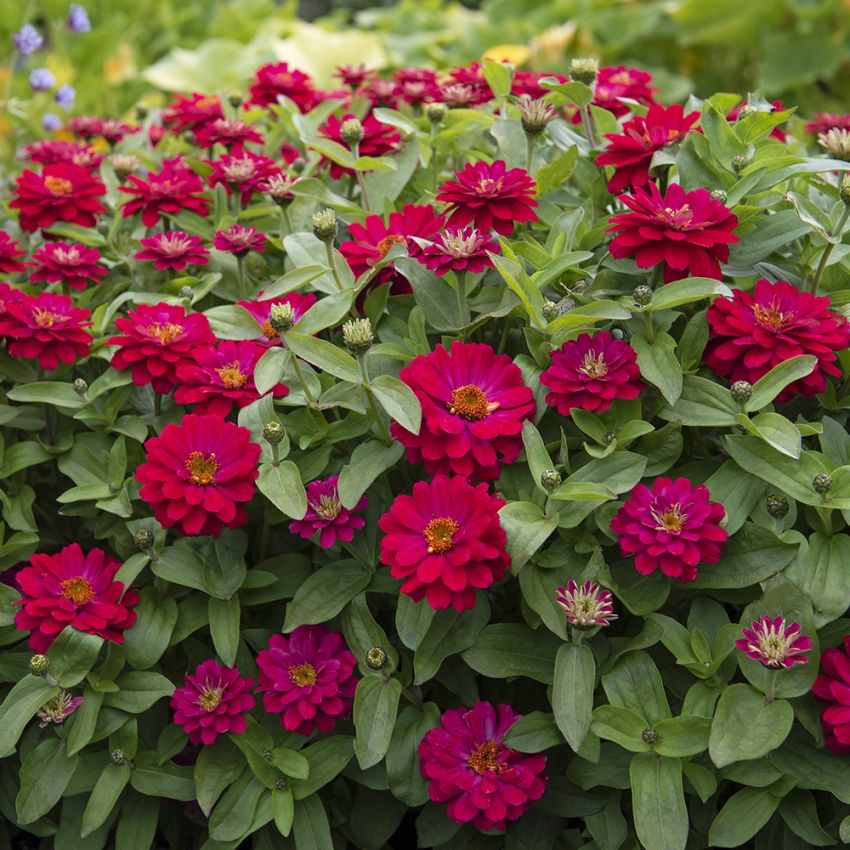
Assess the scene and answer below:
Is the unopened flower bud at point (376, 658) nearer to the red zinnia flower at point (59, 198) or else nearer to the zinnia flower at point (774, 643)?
the zinnia flower at point (774, 643)

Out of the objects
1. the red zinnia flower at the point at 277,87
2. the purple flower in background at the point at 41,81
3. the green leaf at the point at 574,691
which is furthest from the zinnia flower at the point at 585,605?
the purple flower in background at the point at 41,81

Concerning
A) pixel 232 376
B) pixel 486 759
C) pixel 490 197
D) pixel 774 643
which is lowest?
pixel 486 759

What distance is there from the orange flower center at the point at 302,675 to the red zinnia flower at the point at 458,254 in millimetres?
490

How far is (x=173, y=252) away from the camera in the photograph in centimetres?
152

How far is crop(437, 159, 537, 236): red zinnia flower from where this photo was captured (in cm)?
131

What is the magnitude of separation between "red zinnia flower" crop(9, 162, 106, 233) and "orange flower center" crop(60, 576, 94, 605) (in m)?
0.59

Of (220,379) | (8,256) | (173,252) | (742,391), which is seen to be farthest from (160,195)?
(742,391)

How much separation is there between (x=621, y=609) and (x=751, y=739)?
0.79 ft

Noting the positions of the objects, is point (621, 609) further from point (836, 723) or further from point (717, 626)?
point (836, 723)

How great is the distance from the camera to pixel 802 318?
1.26 meters

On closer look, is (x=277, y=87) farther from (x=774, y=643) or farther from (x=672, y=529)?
(x=774, y=643)

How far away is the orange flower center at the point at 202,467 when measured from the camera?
1212 millimetres

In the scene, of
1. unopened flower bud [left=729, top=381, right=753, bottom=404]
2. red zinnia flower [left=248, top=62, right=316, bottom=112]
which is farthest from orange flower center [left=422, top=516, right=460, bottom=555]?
red zinnia flower [left=248, top=62, right=316, bottom=112]

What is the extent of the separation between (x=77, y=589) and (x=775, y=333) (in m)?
0.86
